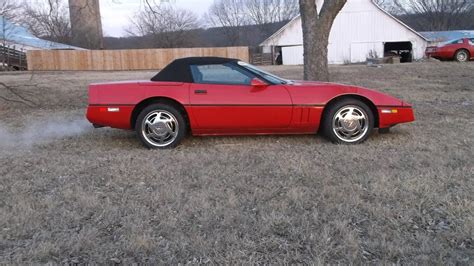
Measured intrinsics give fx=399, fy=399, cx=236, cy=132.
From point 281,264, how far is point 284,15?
8223 centimetres

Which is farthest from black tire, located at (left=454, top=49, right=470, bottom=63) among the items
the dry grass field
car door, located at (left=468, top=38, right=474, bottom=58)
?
the dry grass field

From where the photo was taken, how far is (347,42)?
37781 millimetres

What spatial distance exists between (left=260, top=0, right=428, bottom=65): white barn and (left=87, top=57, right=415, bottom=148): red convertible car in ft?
110

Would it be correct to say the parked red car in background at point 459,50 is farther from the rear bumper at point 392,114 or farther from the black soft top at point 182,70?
the black soft top at point 182,70

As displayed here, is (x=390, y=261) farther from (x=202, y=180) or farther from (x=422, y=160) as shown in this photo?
(x=422, y=160)

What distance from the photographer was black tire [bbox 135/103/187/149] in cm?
541

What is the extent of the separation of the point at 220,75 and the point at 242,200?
244cm

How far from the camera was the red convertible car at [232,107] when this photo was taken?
212 inches

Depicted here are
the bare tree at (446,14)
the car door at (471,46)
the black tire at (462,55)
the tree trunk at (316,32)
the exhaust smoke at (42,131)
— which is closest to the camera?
the exhaust smoke at (42,131)

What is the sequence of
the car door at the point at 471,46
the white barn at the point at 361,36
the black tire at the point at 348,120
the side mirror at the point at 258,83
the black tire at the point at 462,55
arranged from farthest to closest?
the white barn at the point at 361,36, the black tire at the point at 462,55, the car door at the point at 471,46, the black tire at the point at 348,120, the side mirror at the point at 258,83

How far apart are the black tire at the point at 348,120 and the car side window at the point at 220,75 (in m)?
1.21

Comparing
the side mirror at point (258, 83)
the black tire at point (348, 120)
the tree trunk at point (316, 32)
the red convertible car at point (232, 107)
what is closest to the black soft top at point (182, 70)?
the red convertible car at point (232, 107)

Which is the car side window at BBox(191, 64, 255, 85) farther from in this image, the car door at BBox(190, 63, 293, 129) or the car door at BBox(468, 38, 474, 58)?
the car door at BBox(468, 38, 474, 58)

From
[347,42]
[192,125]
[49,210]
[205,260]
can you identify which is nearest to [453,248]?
[205,260]
